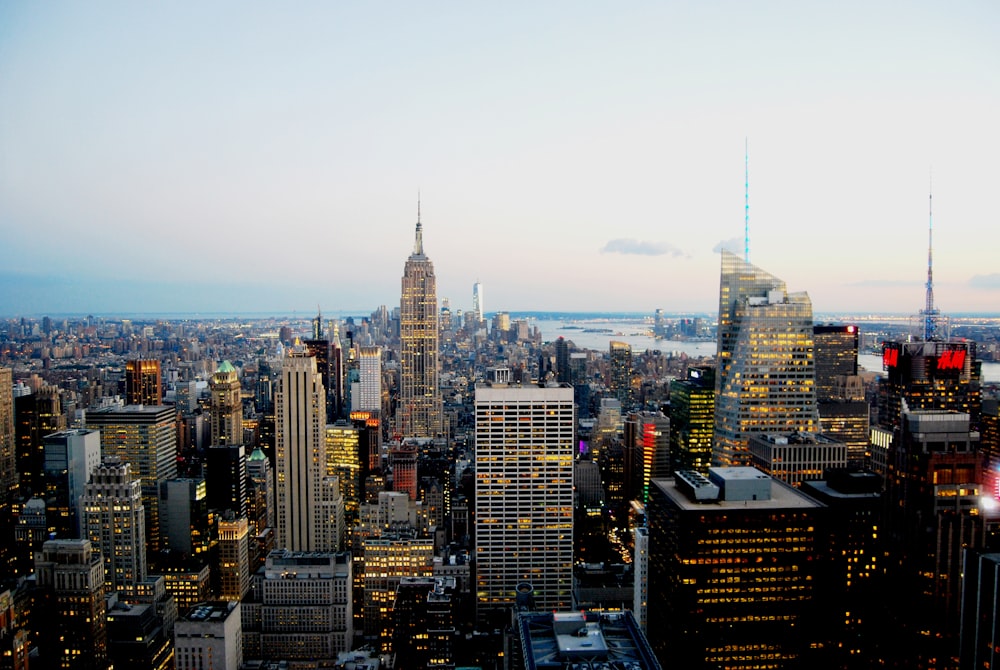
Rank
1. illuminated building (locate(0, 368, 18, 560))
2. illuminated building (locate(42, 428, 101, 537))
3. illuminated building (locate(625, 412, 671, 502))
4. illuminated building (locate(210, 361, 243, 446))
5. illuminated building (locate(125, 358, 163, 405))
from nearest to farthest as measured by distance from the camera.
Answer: illuminated building (locate(42, 428, 101, 537))
illuminated building (locate(0, 368, 18, 560))
illuminated building (locate(625, 412, 671, 502))
illuminated building (locate(125, 358, 163, 405))
illuminated building (locate(210, 361, 243, 446))

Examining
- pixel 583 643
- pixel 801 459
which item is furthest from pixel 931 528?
pixel 583 643

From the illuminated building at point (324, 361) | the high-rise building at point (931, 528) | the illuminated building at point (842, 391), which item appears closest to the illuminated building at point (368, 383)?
the illuminated building at point (324, 361)

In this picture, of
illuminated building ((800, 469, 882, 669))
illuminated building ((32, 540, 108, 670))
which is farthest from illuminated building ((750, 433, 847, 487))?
illuminated building ((32, 540, 108, 670))

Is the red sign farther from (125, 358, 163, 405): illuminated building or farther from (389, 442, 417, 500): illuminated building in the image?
(125, 358, 163, 405): illuminated building

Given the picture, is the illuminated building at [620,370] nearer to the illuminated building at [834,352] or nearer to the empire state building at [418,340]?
the empire state building at [418,340]

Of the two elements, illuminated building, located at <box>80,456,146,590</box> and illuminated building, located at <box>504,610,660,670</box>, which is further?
illuminated building, located at <box>80,456,146,590</box>

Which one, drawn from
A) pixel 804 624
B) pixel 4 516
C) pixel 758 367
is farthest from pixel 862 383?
pixel 4 516

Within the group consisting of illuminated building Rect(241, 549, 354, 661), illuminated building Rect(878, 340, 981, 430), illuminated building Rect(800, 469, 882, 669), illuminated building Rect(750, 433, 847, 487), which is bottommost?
illuminated building Rect(241, 549, 354, 661)

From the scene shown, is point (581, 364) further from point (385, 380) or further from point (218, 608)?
point (218, 608)
